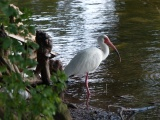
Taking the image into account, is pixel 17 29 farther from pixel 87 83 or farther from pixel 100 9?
pixel 100 9

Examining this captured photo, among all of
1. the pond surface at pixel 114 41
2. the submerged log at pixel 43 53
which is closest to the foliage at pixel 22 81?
the submerged log at pixel 43 53

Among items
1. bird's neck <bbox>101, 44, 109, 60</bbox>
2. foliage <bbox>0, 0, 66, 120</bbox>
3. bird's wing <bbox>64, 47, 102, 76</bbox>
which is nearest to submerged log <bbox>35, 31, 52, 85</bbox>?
bird's wing <bbox>64, 47, 102, 76</bbox>

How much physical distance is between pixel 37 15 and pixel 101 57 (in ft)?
30.2

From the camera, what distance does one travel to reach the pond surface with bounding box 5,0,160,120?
9164 mm

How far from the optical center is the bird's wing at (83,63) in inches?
368

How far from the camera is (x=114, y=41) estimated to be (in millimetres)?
13750

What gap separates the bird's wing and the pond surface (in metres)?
0.41

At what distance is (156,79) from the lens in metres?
9.98

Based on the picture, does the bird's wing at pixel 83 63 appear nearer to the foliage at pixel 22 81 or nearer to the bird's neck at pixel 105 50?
the bird's neck at pixel 105 50

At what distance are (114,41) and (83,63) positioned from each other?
4.46m

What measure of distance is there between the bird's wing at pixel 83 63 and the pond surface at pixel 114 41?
413mm


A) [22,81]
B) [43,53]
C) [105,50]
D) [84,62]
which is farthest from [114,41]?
[22,81]

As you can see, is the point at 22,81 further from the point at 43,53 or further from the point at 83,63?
the point at 83,63

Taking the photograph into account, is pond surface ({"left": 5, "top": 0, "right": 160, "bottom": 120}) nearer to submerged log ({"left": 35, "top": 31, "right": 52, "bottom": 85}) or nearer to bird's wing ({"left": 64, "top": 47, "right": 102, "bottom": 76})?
bird's wing ({"left": 64, "top": 47, "right": 102, "bottom": 76})
